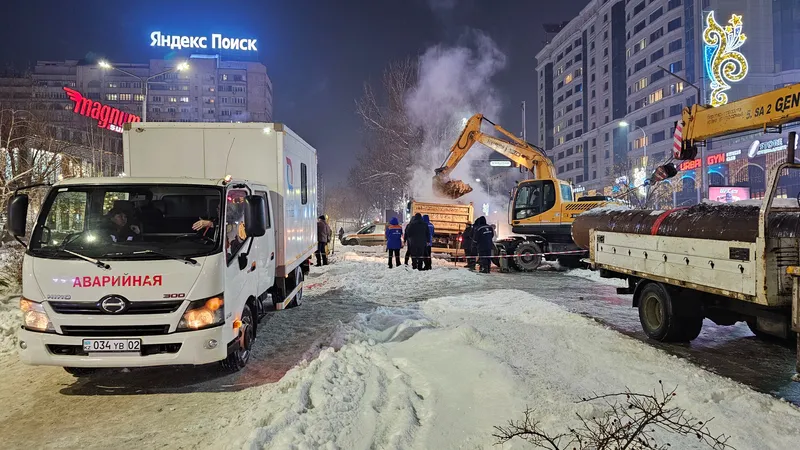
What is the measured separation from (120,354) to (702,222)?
6761mm

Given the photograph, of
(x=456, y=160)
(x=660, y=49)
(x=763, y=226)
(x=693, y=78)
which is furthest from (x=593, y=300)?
(x=660, y=49)

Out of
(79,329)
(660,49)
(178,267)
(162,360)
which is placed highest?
(660,49)

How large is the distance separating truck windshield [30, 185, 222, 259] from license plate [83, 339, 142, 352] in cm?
81

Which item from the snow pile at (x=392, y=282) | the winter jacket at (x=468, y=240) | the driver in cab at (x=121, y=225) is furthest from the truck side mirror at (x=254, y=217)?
the winter jacket at (x=468, y=240)

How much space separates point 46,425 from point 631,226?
787 centimetres

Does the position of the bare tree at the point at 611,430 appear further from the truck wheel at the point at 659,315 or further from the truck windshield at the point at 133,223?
the truck windshield at the point at 133,223

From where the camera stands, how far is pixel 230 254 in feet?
18.0

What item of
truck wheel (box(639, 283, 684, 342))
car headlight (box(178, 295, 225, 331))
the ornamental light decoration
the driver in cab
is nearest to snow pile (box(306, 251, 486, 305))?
truck wheel (box(639, 283, 684, 342))

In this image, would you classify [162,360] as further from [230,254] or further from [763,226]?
[763,226]

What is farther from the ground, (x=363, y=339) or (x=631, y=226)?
(x=631, y=226)

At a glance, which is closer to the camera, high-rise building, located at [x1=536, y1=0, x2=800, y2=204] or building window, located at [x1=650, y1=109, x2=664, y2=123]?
high-rise building, located at [x1=536, y1=0, x2=800, y2=204]

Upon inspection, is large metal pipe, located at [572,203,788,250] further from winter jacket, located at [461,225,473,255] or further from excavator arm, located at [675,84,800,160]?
winter jacket, located at [461,225,473,255]

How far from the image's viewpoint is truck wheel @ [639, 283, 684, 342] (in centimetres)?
700

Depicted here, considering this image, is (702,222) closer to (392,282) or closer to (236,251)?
(236,251)
